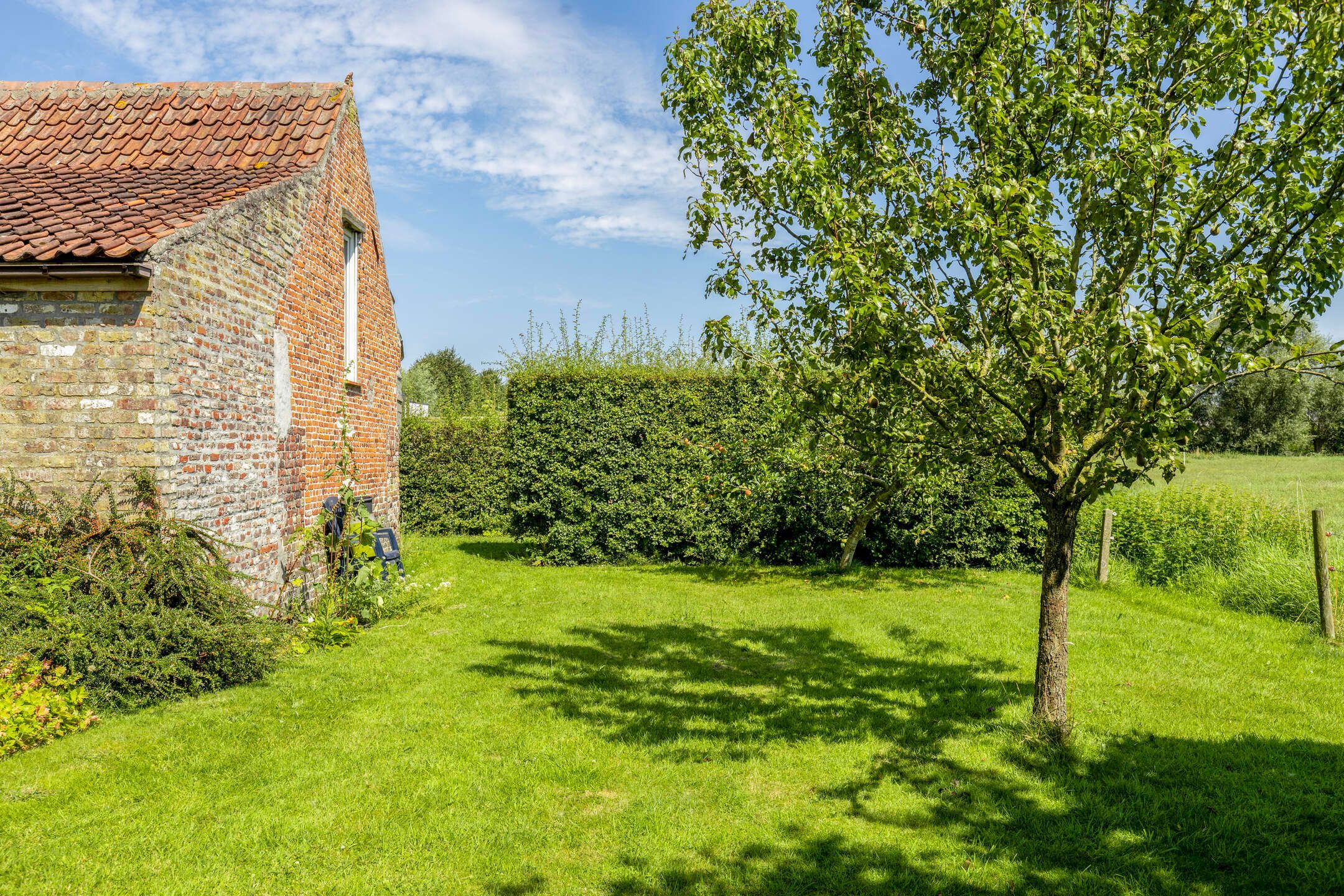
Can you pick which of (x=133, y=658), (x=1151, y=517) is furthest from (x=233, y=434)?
(x=1151, y=517)

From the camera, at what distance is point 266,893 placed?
374 centimetres

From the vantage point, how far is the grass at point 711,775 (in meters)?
3.96

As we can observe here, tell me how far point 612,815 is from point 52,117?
11430 millimetres

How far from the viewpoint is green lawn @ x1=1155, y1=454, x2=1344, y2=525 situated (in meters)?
19.6

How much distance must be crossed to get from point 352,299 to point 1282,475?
30.3 m

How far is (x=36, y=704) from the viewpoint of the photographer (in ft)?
17.6

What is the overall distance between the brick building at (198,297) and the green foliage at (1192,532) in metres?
11.9

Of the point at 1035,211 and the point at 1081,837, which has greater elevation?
the point at 1035,211

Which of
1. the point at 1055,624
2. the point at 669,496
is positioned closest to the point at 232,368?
the point at 669,496

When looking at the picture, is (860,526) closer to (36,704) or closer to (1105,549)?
(1105,549)

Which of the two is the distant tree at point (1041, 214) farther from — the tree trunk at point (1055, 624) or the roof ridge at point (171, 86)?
the roof ridge at point (171, 86)

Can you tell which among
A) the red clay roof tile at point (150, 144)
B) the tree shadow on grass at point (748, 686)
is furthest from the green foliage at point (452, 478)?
the tree shadow on grass at point (748, 686)

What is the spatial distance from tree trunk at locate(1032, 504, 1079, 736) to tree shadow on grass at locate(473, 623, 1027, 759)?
57 cm

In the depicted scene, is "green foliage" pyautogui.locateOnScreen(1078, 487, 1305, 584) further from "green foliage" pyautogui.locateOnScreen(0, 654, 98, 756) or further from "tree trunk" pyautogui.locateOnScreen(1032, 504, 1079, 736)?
"green foliage" pyautogui.locateOnScreen(0, 654, 98, 756)
